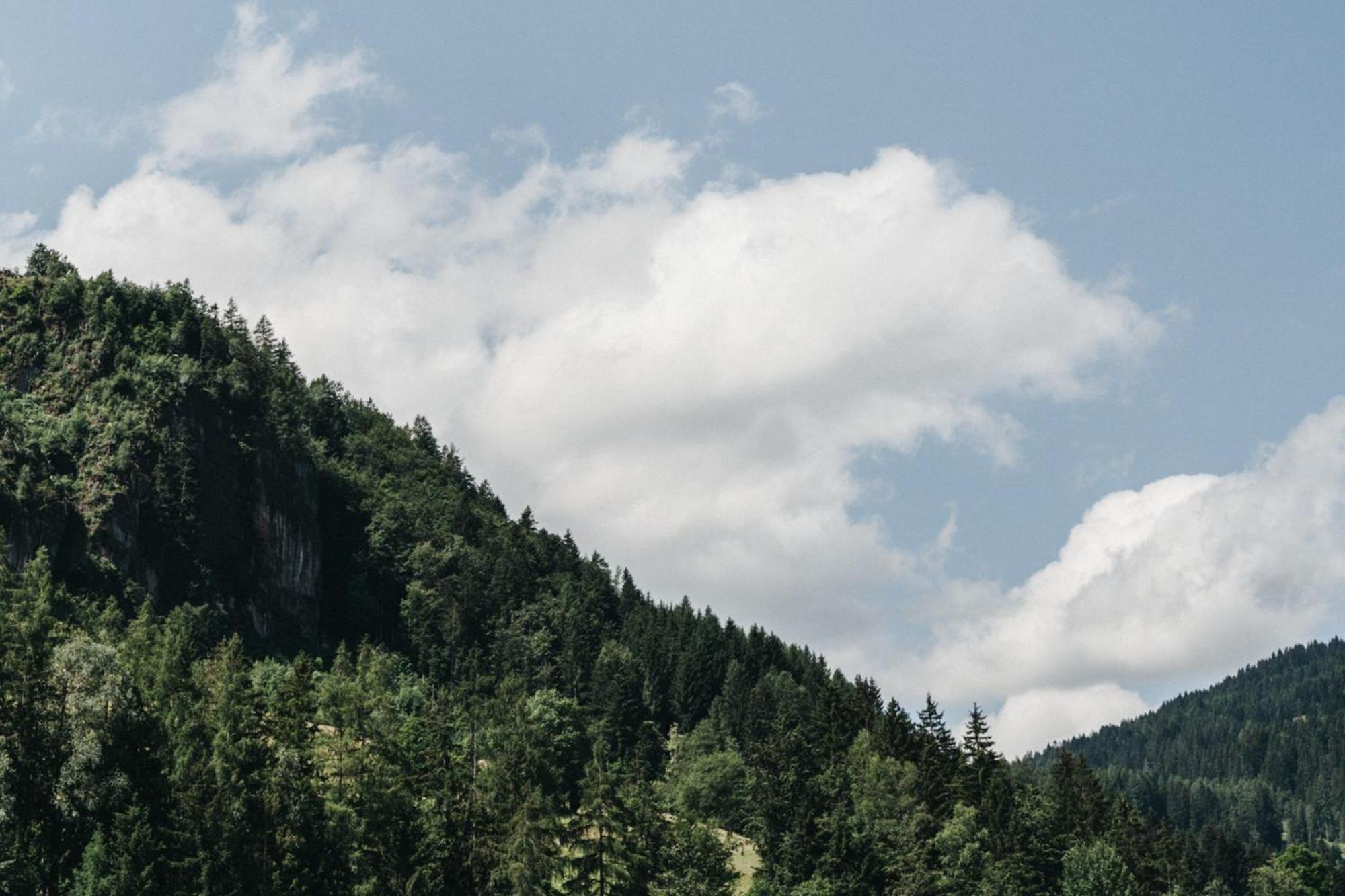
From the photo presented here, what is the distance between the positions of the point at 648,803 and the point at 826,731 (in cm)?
4367

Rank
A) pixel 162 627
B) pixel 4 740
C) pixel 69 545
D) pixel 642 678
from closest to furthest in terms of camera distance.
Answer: pixel 4 740, pixel 162 627, pixel 69 545, pixel 642 678

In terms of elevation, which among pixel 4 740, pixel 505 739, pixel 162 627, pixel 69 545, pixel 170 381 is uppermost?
pixel 170 381

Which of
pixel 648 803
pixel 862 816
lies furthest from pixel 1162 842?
pixel 648 803

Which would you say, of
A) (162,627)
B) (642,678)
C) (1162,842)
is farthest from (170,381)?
(1162,842)

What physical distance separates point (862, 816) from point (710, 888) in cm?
2415

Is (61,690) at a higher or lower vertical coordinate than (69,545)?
lower

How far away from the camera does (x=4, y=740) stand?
3012 inches

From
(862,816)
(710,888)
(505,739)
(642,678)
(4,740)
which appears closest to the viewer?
(4,740)

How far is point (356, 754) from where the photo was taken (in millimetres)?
92688

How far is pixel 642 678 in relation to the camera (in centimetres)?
19338

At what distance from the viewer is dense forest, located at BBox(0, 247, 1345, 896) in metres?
79.9

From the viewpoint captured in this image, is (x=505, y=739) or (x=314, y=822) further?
(x=505, y=739)

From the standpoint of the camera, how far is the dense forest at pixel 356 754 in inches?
3147

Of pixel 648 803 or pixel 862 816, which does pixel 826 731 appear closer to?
pixel 862 816
